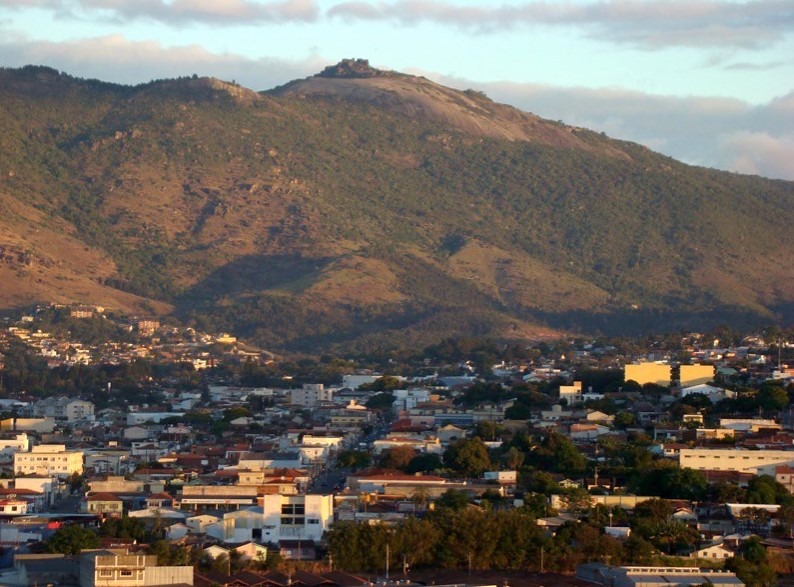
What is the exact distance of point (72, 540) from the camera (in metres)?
65.8

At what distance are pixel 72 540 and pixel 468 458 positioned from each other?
89.3 feet

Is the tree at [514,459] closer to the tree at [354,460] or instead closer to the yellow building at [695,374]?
the tree at [354,460]

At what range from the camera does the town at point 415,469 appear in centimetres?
6619

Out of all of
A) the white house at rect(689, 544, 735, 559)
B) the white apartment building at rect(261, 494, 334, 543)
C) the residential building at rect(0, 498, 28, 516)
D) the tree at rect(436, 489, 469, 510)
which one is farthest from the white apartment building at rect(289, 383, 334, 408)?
the white house at rect(689, 544, 735, 559)

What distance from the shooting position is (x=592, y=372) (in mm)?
125875

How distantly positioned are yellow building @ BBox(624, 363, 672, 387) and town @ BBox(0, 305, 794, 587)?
17cm

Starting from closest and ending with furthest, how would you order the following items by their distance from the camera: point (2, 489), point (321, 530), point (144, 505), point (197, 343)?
point (321, 530)
point (144, 505)
point (2, 489)
point (197, 343)

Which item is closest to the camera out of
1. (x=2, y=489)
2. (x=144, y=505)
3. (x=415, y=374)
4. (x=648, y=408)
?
(x=144, y=505)

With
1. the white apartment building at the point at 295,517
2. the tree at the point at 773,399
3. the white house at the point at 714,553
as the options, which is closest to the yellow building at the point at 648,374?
the tree at the point at 773,399

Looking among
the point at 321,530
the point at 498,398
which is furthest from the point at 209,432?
the point at 321,530

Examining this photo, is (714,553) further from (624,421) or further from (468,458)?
(624,421)

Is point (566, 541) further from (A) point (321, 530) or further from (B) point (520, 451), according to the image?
(B) point (520, 451)

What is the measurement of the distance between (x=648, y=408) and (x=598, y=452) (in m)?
15.9

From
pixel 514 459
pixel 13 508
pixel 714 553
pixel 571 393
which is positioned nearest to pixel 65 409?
pixel 571 393
